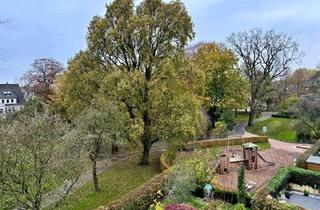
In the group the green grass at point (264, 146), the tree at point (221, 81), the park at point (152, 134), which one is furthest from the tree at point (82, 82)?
the tree at point (221, 81)

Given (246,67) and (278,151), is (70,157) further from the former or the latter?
(246,67)

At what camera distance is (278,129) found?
140 ft

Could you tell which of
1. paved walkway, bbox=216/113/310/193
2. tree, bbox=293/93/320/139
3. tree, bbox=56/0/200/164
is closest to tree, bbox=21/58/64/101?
tree, bbox=56/0/200/164

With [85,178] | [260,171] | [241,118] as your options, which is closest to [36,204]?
[85,178]

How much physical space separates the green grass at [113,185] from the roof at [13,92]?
42.5 meters

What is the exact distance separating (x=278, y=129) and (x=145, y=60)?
23193mm

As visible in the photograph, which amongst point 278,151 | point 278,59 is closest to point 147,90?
point 278,151

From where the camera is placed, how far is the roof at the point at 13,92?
61.9 m

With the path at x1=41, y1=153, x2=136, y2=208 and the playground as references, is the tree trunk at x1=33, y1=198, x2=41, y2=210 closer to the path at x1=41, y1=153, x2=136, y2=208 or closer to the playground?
the path at x1=41, y1=153, x2=136, y2=208

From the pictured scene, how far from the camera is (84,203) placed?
1822cm

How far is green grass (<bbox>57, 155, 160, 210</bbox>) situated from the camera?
59.5 ft

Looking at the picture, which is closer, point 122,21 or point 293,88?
point 122,21

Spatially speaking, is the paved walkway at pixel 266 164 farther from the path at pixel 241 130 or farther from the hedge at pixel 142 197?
the path at pixel 241 130

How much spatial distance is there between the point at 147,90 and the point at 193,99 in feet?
10.7
